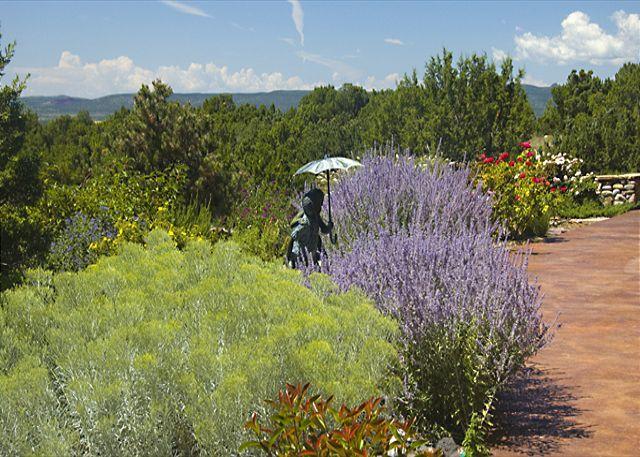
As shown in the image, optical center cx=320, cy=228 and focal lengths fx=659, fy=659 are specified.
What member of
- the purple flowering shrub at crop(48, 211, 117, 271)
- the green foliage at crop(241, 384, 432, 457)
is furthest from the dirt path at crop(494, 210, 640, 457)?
the purple flowering shrub at crop(48, 211, 117, 271)

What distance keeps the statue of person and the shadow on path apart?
2.08 meters

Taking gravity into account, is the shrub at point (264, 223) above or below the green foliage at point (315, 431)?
below

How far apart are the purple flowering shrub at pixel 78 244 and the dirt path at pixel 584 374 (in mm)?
4945

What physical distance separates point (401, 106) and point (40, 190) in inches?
741

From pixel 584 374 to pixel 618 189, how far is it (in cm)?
1237

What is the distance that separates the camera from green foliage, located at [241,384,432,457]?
235cm

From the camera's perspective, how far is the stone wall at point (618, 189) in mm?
15938

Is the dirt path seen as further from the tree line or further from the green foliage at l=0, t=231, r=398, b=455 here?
the tree line

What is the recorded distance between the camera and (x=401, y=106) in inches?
1002

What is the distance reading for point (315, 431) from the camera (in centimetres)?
261

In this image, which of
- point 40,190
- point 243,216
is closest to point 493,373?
Answer: point 40,190

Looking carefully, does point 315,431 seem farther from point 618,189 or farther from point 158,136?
point 618,189

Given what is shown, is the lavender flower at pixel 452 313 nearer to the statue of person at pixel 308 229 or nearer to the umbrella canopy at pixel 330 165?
the statue of person at pixel 308 229

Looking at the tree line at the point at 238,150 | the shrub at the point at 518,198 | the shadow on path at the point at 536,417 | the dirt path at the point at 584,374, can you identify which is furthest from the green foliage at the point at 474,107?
the shadow on path at the point at 536,417
